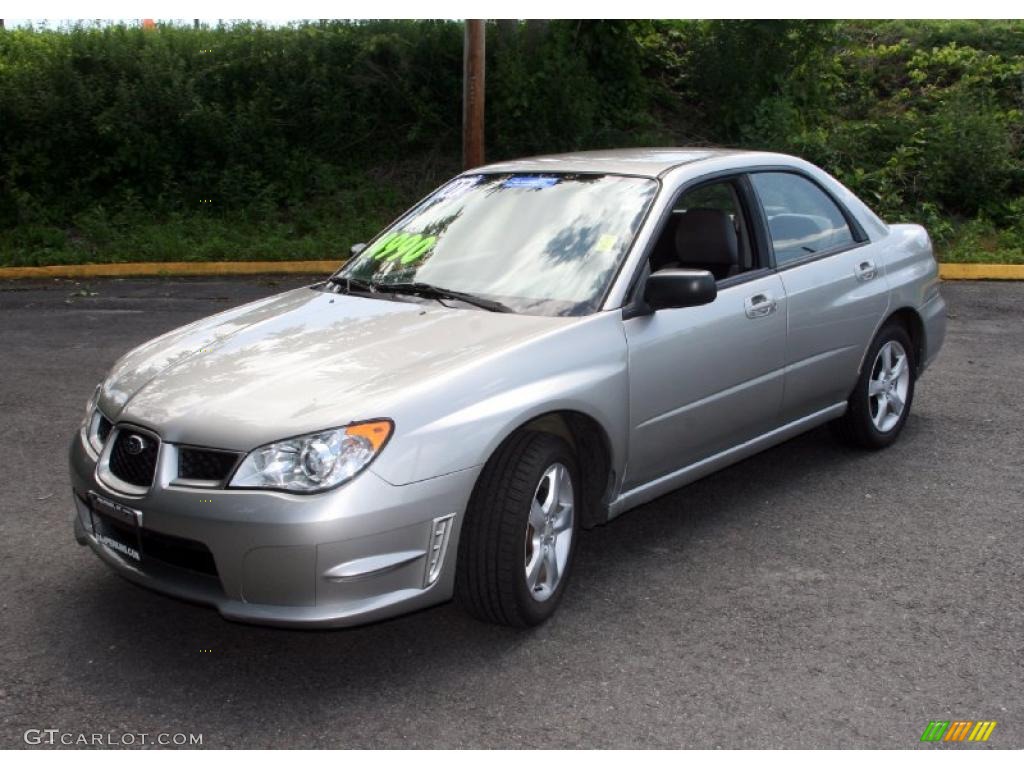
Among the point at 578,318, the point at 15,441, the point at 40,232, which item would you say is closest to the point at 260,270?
the point at 40,232

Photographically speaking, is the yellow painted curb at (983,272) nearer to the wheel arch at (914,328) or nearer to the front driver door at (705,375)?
the wheel arch at (914,328)

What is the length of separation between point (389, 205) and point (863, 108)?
6.68m

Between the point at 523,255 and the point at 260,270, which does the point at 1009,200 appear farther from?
the point at 523,255

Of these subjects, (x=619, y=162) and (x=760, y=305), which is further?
(x=619, y=162)

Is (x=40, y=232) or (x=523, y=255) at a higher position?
(x=523, y=255)

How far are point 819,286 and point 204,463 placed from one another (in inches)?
123

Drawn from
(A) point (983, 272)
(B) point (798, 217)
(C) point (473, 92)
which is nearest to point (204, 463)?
(B) point (798, 217)

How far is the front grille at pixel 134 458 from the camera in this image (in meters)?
3.93

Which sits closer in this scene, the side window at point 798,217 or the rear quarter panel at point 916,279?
the side window at point 798,217

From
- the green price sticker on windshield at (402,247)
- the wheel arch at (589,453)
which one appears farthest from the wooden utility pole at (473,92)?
the wheel arch at (589,453)

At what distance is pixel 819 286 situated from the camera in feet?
18.5

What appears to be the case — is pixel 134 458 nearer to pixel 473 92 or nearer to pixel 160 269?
pixel 473 92

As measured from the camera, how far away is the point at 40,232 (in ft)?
48.7

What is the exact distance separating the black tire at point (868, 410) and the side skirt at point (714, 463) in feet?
0.39
